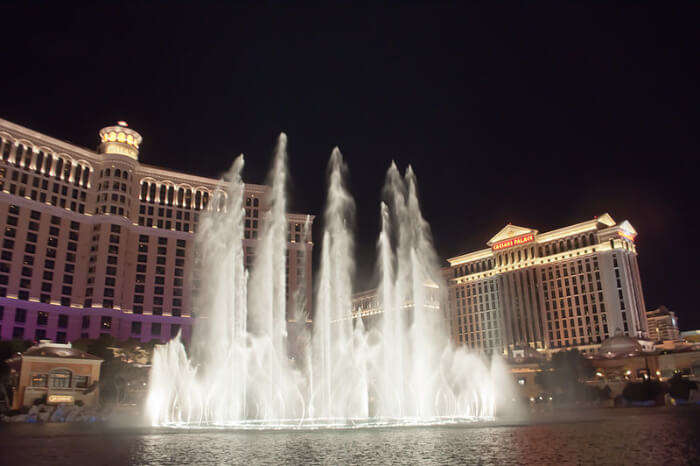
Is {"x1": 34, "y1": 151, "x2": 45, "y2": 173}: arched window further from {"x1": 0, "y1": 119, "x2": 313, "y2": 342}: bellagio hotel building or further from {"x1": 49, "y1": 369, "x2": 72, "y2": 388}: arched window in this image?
{"x1": 49, "y1": 369, "x2": 72, "y2": 388}: arched window

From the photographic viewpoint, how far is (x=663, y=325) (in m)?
150

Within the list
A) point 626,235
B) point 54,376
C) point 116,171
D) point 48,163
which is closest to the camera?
point 54,376

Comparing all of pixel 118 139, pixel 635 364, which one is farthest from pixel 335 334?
pixel 118 139

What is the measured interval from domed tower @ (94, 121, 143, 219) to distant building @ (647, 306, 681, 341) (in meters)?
141

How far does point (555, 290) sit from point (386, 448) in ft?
357

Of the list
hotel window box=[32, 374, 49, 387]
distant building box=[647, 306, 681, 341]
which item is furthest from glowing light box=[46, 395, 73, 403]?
distant building box=[647, 306, 681, 341]

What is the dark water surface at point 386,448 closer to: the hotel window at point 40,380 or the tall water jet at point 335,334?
the tall water jet at point 335,334

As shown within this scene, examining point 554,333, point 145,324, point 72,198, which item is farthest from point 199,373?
point 554,333

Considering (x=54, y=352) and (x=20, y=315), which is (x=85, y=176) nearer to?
(x=20, y=315)

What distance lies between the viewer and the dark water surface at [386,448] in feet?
54.4

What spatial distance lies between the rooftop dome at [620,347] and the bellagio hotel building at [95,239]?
71.3 metres

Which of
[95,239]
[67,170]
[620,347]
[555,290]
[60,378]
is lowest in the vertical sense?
[60,378]

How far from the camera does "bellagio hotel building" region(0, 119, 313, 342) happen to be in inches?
Result: 3504

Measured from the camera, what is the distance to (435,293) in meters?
Answer: 145
